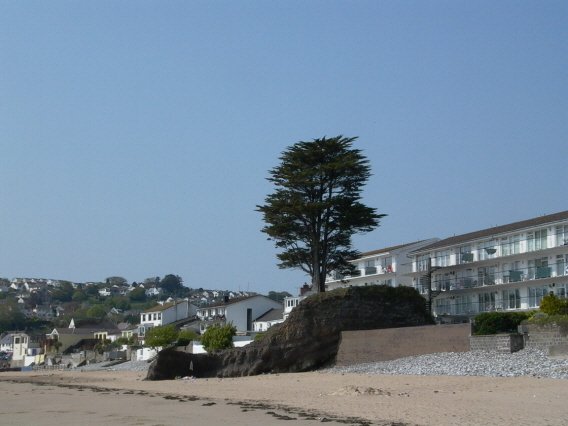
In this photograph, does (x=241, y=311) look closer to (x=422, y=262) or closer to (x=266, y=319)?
(x=266, y=319)

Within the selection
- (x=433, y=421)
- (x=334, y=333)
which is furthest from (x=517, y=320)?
(x=433, y=421)

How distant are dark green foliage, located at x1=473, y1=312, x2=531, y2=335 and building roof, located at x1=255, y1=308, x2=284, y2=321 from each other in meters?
61.5

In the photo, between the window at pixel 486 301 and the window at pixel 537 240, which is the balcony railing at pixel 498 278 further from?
the window at pixel 537 240

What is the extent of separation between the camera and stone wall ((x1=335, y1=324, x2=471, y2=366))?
40375mm

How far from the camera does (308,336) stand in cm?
4672

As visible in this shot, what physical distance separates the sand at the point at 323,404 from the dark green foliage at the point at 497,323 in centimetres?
550

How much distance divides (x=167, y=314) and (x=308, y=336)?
76.9 m

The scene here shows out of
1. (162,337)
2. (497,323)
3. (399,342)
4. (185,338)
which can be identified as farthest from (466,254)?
(497,323)

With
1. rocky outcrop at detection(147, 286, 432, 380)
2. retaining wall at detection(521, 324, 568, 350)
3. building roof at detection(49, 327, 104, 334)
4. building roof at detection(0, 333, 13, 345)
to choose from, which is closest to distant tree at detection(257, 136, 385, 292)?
rocky outcrop at detection(147, 286, 432, 380)

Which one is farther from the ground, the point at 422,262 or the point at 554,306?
the point at 422,262

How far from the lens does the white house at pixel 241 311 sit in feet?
340

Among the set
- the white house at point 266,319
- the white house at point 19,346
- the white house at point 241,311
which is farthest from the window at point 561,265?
the white house at point 19,346

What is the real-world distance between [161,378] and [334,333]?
33.6 feet

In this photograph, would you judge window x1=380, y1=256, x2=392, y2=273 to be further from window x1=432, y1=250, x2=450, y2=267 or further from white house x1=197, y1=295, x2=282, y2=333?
white house x1=197, y1=295, x2=282, y2=333
